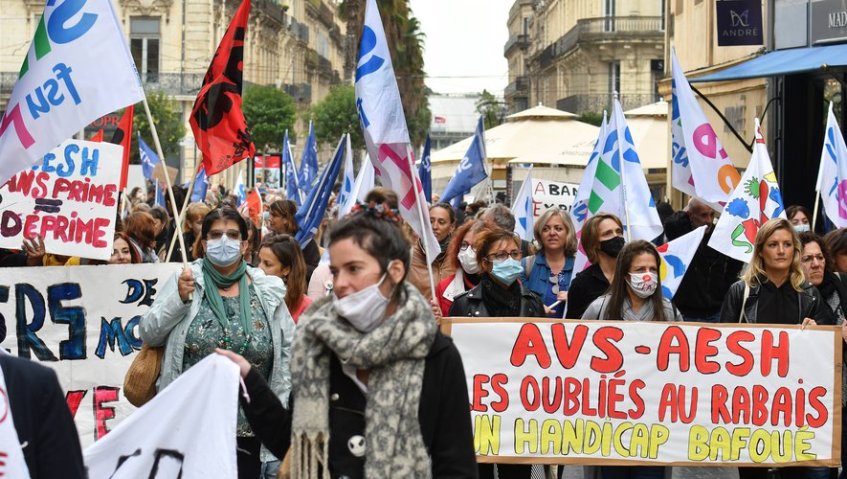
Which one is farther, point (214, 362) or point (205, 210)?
point (205, 210)

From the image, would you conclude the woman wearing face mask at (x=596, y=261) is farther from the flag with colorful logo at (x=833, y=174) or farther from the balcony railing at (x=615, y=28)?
the balcony railing at (x=615, y=28)

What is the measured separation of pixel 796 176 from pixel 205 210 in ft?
27.3

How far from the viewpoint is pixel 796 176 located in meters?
17.1

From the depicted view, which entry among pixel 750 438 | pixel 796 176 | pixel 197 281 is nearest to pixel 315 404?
pixel 197 281

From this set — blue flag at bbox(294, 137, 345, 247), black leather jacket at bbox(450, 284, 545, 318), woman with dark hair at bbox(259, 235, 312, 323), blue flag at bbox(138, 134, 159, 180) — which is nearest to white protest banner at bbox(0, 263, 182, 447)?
woman with dark hair at bbox(259, 235, 312, 323)

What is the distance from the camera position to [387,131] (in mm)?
7496

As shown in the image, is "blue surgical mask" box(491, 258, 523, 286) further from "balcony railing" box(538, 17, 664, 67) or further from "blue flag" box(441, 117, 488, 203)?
"balcony railing" box(538, 17, 664, 67)

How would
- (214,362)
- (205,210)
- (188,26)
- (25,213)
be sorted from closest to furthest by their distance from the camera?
(214,362) → (25,213) → (205,210) → (188,26)

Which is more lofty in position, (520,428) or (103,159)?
(103,159)

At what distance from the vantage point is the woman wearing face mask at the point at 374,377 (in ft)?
11.6

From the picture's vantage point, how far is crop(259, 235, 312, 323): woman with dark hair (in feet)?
21.9

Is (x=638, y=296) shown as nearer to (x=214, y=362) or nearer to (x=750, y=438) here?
(x=750, y=438)

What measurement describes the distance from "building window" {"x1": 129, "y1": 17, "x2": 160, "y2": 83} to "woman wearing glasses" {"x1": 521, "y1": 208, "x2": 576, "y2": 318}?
45.4 m

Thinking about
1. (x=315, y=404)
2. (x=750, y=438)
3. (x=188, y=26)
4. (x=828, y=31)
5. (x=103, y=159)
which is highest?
(x=188, y=26)
